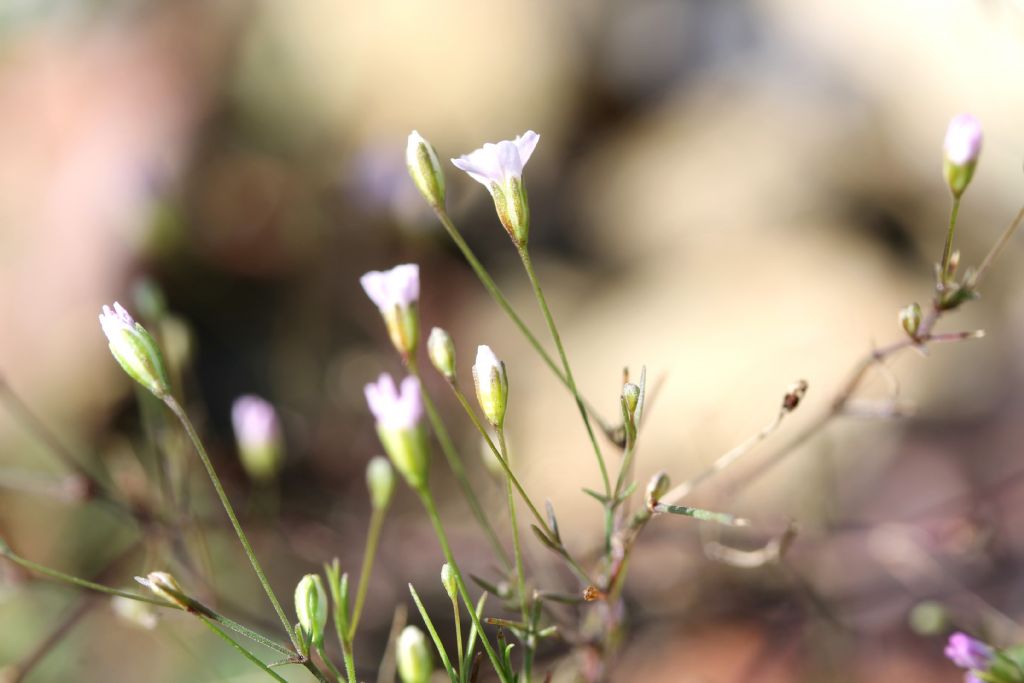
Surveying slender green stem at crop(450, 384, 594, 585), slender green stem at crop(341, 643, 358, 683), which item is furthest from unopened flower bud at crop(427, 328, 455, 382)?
slender green stem at crop(341, 643, 358, 683)

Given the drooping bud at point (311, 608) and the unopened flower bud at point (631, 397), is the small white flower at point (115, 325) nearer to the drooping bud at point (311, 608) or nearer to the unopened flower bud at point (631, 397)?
the drooping bud at point (311, 608)

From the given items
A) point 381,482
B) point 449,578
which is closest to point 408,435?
point 449,578

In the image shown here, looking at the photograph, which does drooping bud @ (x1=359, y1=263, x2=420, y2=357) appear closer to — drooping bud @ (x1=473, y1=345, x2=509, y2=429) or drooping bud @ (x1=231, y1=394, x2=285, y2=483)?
drooping bud @ (x1=473, y1=345, x2=509, y2=429)

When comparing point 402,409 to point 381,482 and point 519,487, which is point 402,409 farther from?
point 381,482

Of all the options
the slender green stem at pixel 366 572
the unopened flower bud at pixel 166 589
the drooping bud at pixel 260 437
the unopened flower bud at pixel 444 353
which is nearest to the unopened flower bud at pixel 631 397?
the unopened flower bud at pixel 444 353

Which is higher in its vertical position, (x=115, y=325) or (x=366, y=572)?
(x=115, y=325)

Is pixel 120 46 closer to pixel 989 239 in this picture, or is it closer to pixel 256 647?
pixel 256 647
